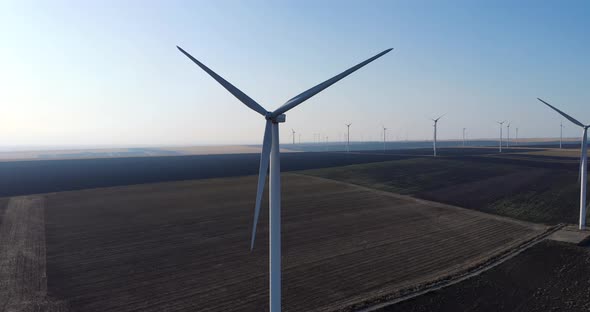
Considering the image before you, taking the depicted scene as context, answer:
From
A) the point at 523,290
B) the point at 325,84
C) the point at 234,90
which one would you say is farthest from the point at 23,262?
the point at 523,290

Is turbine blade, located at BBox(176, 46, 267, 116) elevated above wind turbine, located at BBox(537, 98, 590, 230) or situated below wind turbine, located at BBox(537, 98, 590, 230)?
above

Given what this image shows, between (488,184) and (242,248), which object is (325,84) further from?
(488,184)

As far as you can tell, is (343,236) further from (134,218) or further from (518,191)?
(518,191)

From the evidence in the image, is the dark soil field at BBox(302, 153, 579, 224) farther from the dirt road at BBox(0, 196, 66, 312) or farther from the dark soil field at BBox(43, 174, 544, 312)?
the dirt road at BBox(0, 196, 66, 312)

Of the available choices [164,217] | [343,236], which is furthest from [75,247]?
[343,236]

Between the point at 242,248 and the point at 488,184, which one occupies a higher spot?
the point at 488,184

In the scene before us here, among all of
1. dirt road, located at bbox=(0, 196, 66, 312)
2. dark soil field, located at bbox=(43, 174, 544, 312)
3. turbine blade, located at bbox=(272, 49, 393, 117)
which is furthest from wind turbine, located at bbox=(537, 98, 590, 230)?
dirt road, located at bbox=(0, 196, 66, 312)
